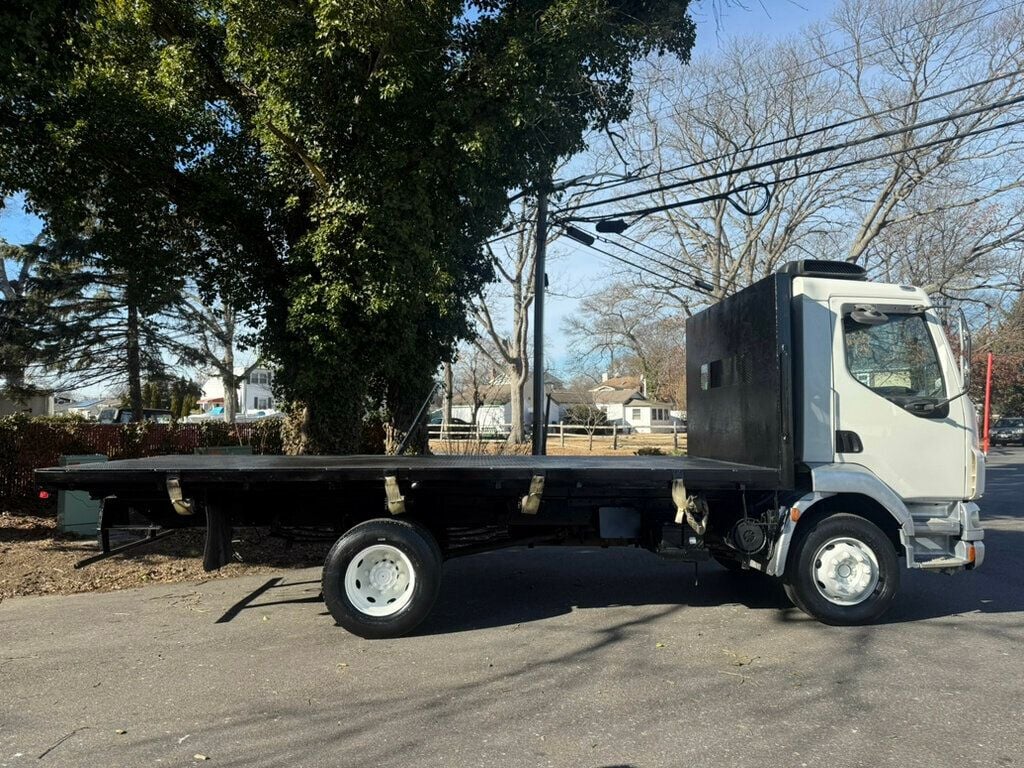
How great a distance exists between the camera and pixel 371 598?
5.85 metres

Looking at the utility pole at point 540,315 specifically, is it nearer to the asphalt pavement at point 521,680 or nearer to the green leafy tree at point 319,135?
the green leafy tree at point 319,135

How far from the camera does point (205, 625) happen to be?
20.3 feet

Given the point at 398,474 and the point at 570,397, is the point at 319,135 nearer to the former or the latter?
the point at 398,474

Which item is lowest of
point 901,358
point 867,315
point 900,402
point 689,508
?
point 689,508

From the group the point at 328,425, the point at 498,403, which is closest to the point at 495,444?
the point at 328,425

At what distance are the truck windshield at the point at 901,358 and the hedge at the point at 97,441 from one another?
911cm

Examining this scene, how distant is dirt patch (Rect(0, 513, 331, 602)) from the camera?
7.64 meters

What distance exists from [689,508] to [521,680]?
77.2 inches

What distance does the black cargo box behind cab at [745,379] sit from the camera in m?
6.01

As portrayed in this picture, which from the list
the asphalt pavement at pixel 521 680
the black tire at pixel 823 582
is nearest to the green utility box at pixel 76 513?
the asphalt pavement at pixel 521 680

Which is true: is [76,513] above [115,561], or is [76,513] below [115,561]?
above

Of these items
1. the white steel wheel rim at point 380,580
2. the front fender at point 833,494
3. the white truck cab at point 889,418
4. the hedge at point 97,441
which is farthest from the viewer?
the hedge at point 97,441

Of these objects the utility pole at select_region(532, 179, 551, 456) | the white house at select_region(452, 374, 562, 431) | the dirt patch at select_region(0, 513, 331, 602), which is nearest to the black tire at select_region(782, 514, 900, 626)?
the dirt patch at select_region(0, 513, 331, 602)

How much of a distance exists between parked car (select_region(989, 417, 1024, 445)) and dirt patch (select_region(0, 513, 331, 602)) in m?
44.0
